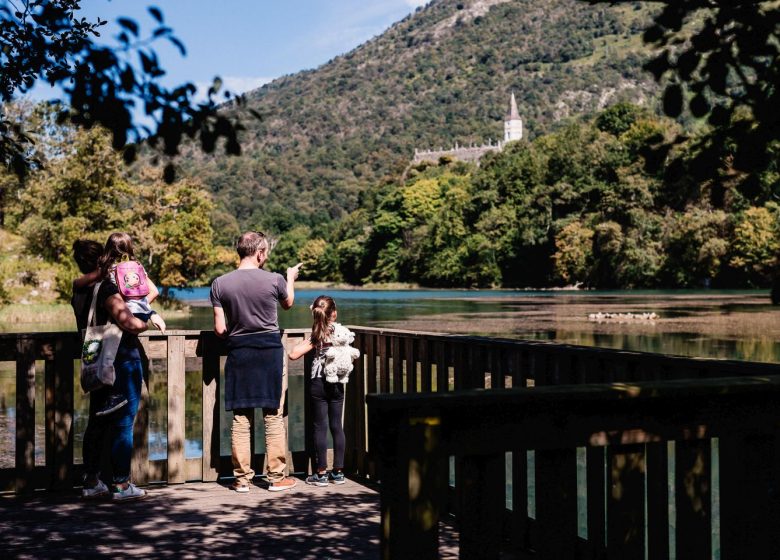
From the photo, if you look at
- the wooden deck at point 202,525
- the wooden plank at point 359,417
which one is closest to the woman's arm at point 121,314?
the wooden deck at point 202,525

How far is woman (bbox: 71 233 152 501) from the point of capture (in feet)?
16.9

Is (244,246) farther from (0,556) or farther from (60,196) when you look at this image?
(60,196)

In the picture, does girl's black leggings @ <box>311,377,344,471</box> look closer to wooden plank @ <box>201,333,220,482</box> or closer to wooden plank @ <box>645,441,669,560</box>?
wooden plank @ <box>201,333,220,482</box>

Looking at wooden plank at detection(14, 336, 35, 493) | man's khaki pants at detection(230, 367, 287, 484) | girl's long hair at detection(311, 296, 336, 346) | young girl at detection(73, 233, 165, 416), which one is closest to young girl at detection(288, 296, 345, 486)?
girl's long hair at detection(311, 296, 336, 346)

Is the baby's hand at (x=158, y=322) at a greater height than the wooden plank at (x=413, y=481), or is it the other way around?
the baby's hand at (x=158, y=322)

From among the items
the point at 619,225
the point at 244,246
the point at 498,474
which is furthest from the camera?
the point at 619,225

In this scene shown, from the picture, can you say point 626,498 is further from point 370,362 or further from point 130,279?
point 130,279

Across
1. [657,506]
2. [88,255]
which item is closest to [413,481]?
[657,506]

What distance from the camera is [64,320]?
35.2 meters

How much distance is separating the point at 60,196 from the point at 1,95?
3467 centimetres

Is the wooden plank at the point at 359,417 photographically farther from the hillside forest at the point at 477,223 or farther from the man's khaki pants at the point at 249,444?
the hillside forest at the point at 477,223

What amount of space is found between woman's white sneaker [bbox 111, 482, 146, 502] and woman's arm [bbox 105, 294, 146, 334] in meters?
0.92

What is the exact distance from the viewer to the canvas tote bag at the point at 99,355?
4.99 meters

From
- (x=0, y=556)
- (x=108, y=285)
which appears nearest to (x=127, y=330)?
(x=108, y=285)
